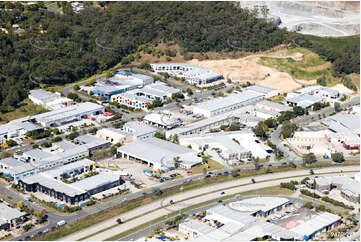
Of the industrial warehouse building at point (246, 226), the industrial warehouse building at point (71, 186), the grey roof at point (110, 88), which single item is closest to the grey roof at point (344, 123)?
the industrial warehouse building at point (246, 226)

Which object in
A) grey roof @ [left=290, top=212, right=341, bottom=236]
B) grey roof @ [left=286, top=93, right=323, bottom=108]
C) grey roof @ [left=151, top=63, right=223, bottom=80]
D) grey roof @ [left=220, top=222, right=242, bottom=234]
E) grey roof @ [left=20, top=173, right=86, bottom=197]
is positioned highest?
grey roof @ [left=151, top=63, right=223, bottom=80]

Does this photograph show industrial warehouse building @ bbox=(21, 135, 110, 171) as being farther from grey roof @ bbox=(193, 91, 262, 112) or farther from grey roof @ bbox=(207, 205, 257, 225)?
grey roof @ bbox=(207, 205, 257, 225)

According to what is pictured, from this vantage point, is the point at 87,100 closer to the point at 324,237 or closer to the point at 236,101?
the point at 236,101

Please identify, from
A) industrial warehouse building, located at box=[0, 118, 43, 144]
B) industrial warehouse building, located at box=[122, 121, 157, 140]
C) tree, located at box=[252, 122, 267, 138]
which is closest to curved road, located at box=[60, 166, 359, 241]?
tree, located at box=[252, 122, 267, 138]

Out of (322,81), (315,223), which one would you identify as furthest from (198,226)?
(322,81)

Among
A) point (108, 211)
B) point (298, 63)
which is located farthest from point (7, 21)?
point (108, 211)

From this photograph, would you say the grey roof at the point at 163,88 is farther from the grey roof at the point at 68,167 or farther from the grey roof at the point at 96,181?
the grey roof at the point at 96,181

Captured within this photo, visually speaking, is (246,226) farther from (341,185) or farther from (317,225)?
(341,185)
